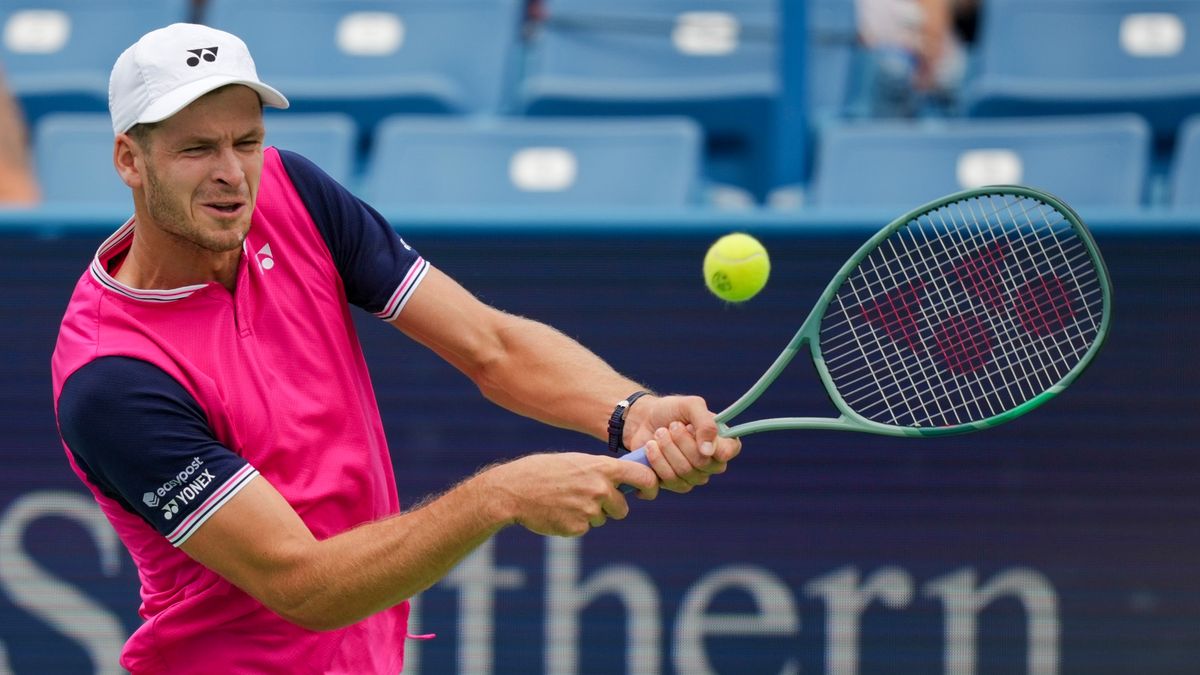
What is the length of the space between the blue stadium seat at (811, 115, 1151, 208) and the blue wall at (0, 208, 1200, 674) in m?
0.74

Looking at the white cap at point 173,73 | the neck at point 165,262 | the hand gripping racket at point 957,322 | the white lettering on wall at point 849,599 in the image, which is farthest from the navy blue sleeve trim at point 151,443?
the white lettering on wall at point 849,599

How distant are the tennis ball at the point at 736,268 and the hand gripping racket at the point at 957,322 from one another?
0.15 m

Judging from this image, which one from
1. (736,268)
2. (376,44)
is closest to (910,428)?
(736,268)

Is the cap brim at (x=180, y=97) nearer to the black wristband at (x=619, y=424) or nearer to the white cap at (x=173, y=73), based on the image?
the white cap at (x=173, y=73)

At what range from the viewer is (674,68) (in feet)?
18.7

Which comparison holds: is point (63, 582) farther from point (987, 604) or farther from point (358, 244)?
point (987, 604)

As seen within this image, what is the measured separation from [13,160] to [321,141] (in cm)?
96

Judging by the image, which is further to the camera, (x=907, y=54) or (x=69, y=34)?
(x=69, y=34)

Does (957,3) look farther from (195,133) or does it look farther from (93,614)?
(195,133)

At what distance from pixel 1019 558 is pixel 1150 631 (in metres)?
0.38

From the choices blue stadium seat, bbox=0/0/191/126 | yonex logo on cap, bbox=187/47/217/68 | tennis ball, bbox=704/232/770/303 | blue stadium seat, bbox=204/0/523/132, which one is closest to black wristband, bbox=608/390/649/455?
tennis ball, bbox=704/232/770/303

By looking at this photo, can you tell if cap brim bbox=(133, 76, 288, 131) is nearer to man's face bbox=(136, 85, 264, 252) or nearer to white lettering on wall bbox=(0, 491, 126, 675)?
man's face bbox=(136, 85, 264, 252)

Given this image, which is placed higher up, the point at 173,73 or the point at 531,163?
the point at 173,73

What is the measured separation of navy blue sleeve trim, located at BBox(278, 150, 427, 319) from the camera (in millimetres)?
2875
